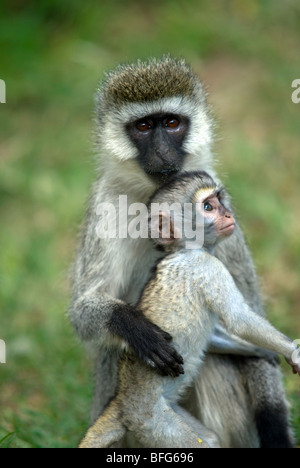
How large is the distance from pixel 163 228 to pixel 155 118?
2.85 feet

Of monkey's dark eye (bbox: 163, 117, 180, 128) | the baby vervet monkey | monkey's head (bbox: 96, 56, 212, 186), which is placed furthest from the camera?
monkey's dark eye (bbox: 163, 117, 180, 128)

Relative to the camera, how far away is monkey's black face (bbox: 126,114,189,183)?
18.8ft

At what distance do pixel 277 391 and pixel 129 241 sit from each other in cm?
146

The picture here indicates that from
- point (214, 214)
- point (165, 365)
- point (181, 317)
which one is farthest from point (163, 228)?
point (165, 365)

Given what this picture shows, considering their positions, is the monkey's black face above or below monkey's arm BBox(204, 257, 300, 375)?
above

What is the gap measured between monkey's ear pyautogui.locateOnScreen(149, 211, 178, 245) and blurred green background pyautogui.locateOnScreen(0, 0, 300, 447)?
1564 millimetres

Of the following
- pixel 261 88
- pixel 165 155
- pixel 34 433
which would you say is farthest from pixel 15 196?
pixel 165 155

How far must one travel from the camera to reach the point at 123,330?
561 centimetres

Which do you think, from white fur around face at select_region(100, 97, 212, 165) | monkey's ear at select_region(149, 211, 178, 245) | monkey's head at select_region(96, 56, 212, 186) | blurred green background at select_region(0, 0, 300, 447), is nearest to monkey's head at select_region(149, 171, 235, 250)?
monkey's ear at select_region(149, 211, 178, 245)

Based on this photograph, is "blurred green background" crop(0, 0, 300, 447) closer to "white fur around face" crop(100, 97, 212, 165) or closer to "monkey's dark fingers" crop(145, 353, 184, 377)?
"white fur around face" crop(100, 97, 212, 165)

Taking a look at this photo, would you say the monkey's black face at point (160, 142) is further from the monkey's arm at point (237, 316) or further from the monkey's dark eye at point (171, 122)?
the monkey's arm at point (237, 316)

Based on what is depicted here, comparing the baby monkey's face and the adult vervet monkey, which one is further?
the adult vervet monkey

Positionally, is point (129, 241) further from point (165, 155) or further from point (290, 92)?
point (290, 92)

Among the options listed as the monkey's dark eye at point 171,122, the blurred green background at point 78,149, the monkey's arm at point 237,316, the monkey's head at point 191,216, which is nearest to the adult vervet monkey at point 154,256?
the monkey's dark eye at point 171,122
